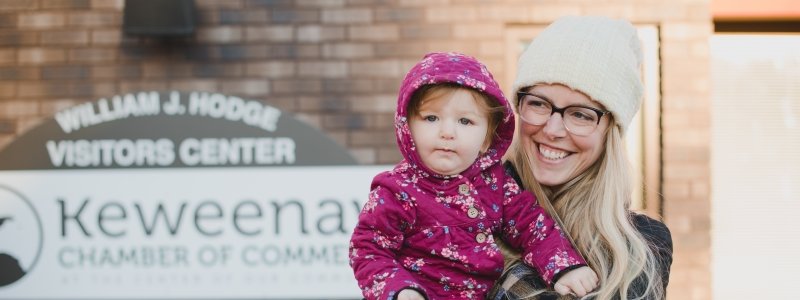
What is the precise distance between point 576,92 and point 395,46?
259 centimetres

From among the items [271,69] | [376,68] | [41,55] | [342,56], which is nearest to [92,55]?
[41,55]

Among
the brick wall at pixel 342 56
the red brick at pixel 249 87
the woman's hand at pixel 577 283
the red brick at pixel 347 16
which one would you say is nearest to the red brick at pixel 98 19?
the brick wall at pixel 342 56

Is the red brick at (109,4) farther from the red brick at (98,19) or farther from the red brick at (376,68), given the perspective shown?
the red brick at (376,68)

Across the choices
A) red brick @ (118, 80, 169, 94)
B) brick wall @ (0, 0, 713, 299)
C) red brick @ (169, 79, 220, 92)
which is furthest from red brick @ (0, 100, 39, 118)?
red brick @ (169, 79, 220, 92)

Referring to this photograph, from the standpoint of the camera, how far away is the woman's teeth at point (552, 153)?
1977mm

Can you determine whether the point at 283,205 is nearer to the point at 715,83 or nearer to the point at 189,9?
the point at 189,9

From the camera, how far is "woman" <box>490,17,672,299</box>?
189 cm

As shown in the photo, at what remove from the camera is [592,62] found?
6.24 ft

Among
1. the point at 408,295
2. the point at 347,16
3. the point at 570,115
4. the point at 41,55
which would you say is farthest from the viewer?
the point at 41,55

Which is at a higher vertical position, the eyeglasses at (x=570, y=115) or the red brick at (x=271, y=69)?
the red brick at (x=271, y=69)

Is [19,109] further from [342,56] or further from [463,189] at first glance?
[463,189]

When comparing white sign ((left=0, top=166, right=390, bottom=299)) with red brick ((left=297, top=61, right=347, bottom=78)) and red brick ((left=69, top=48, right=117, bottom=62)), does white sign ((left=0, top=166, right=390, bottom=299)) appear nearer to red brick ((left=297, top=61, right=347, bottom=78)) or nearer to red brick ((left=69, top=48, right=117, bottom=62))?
red brick ((left=297, top=61, right=347, bottom=78))

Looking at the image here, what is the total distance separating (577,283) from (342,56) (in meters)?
2.85

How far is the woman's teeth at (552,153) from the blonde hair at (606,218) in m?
0.05
